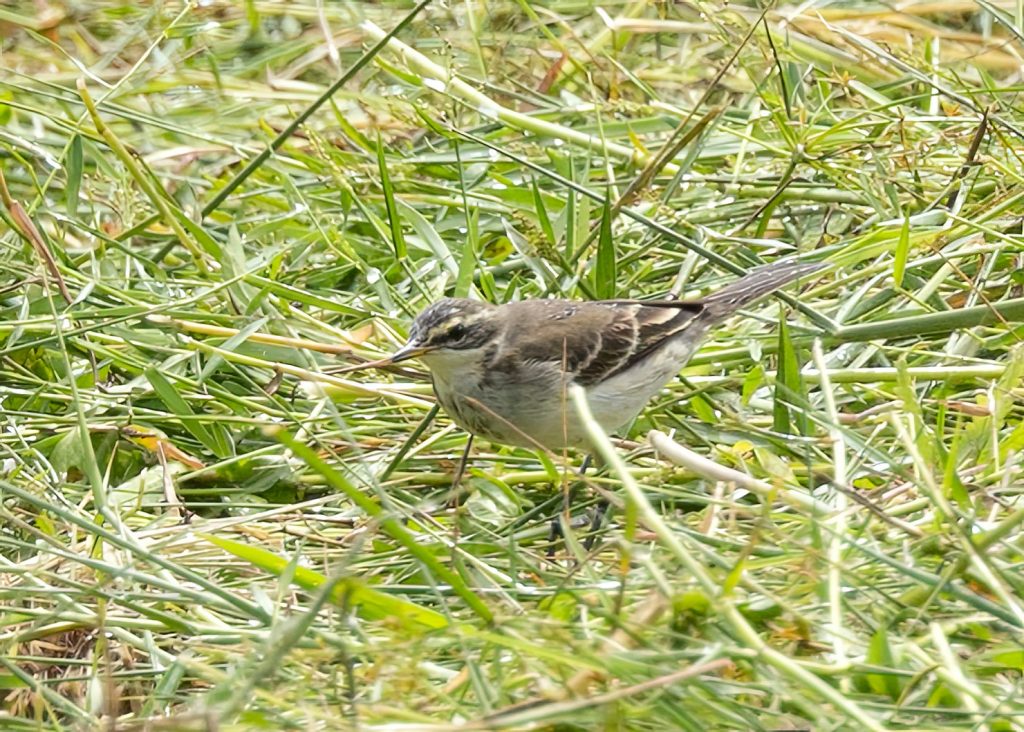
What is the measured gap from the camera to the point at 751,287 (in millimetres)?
5434

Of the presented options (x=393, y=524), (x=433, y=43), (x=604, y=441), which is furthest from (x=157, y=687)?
(x=433, y=43)

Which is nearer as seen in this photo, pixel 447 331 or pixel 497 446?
pixel 447 331

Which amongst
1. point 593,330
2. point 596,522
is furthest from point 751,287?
point 596,522

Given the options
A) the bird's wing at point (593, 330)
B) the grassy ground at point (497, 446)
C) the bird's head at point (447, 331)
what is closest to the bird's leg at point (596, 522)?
the grassy ground at point (497, 446)

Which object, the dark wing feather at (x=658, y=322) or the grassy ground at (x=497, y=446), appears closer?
the grassy ground at (x=497, y=446)

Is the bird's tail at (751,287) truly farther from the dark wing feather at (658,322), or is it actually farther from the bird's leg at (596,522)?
the bird's leg at (596,522)

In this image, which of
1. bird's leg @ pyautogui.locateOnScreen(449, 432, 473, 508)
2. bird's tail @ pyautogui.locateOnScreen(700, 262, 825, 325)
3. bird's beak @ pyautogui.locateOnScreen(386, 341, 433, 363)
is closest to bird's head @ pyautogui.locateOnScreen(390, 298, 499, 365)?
bird's beak @ pyautogui.locateOnScreen(386, 341, 433, 363)

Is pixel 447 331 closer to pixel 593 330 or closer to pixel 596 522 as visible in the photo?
pixel 593 330

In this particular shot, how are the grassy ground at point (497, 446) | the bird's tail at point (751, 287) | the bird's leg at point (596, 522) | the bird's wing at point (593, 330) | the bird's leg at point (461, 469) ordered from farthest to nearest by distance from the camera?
the bird's tail at point (751, 287) < the bird's wing at point (593, 330) < the bird's leg at point (461, 469) < the bird's leg at point (596, 522) < the grassy ground at point (497, 446)

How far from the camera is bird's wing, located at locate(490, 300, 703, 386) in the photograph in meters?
5.26

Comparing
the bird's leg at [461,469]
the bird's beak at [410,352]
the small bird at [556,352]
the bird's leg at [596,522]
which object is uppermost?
the bird's beak at [410,352]

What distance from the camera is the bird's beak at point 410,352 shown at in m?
4.91

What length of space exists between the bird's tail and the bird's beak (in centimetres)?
111

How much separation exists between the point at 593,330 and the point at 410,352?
2.46 feet
